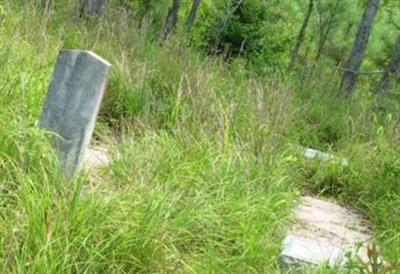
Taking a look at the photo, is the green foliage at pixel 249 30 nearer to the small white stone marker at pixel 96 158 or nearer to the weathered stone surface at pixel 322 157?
the weathered stone surface at pixel 322 157

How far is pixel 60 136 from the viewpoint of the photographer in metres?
2.23

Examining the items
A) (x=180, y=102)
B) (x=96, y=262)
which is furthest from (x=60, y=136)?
(x=180, y=102)

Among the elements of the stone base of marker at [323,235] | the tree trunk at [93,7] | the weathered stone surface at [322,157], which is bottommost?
the stone base of marker at [323,235]

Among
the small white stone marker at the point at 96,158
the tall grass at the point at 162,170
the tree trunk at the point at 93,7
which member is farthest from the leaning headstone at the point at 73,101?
the tree trunk at the point at 93,7

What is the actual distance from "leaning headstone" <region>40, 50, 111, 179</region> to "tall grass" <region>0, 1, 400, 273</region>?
0.09m

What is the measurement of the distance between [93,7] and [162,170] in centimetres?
374

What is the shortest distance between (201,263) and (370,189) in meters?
1.79

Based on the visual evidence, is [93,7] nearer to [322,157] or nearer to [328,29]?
[322,157]

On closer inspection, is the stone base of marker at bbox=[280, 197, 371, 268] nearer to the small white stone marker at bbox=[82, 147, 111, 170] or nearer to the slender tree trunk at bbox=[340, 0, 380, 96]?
the small white stone marker at bbox=[82, 147, 111, 170]

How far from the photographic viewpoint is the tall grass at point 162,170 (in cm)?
193

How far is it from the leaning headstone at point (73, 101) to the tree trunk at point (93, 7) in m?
3.65

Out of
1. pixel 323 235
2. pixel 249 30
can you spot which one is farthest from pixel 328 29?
pixel 323 235

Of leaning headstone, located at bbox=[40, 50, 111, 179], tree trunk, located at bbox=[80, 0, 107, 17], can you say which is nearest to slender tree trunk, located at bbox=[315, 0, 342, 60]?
tree trunk, located at bbox=[80, 0, 107, 17]

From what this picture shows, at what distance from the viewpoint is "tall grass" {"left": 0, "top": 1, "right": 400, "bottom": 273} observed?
193cm
